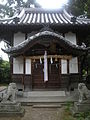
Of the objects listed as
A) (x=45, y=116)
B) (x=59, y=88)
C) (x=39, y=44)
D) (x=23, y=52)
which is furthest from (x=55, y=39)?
(x=45, y=116)

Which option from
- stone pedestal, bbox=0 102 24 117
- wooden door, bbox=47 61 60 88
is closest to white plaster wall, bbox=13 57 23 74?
wooden door, bbox=47 61 60 88

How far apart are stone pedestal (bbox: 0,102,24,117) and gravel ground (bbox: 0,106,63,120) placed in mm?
259

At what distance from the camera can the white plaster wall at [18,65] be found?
14.0 metres

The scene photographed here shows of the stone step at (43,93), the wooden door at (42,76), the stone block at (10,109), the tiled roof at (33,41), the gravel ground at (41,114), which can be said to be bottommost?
the gravel ground at (41,114)

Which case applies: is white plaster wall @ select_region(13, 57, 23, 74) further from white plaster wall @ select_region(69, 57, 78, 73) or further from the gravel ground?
the gravel ground

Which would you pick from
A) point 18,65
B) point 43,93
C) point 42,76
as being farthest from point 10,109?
point 18,65

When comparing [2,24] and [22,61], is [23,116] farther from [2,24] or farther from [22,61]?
[2,24]

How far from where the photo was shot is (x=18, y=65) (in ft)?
46.4

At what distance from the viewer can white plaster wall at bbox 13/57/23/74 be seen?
46.0ft

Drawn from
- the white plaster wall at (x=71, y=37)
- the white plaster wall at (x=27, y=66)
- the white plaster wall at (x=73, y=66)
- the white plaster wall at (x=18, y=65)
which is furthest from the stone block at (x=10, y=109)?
the white plaster wall at (x=71, y=37)

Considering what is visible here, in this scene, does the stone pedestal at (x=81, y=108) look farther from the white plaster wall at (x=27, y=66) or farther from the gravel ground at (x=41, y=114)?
the white plaster wall at (x=27, y=66)

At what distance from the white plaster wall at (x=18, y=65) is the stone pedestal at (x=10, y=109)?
5289 millimetres

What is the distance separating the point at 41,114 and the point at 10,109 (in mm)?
1389

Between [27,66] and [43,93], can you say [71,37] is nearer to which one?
[27,66]
